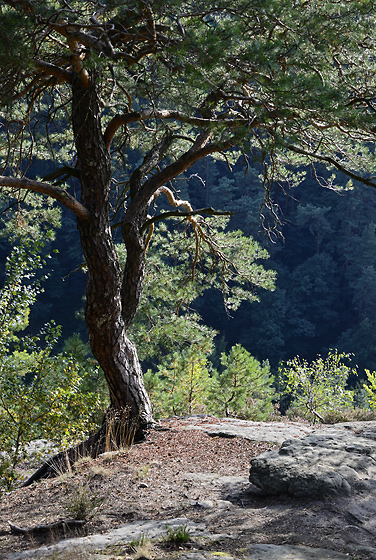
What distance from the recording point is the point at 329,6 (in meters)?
3.93

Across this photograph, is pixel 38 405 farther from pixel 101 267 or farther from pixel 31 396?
pixel 101 267

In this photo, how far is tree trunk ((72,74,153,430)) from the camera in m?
4.24

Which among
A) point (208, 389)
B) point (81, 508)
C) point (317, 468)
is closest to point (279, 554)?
point (317, 468)

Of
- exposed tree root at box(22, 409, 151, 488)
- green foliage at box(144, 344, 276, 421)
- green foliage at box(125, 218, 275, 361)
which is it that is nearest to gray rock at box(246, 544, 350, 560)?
exposed tree root at box(22, 409, 151, 488)

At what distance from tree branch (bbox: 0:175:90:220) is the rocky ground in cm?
207

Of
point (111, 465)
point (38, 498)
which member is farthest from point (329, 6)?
point (38, 498)

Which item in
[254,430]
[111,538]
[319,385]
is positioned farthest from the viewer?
[319,385]

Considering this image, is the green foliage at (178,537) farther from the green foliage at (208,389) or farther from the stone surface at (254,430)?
the green foliage at (208,389)

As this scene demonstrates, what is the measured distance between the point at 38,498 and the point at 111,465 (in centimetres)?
61

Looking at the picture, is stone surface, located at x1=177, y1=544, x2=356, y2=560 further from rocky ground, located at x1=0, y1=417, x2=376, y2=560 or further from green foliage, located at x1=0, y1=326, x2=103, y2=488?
green foliage, located at x1=0, y1=326, x2=103, y2=488

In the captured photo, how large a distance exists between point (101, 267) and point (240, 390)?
4849mm

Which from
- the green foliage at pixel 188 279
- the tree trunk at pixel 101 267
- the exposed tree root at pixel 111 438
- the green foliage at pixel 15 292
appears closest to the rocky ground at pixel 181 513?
the exposed tree root at pixel 111 438

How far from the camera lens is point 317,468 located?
125 inches

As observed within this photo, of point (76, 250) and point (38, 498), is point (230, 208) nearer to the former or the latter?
point (76, 250)
